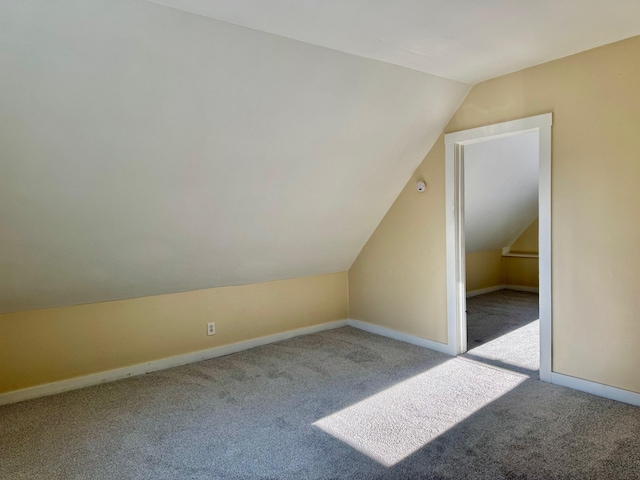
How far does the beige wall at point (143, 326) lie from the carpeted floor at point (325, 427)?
0.70 feet

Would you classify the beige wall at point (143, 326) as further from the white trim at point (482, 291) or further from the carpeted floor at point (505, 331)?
the white trim at point (482, 291)

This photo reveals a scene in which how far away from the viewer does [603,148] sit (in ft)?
9.14

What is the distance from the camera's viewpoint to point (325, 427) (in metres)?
2.54

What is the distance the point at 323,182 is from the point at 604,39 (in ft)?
6.63

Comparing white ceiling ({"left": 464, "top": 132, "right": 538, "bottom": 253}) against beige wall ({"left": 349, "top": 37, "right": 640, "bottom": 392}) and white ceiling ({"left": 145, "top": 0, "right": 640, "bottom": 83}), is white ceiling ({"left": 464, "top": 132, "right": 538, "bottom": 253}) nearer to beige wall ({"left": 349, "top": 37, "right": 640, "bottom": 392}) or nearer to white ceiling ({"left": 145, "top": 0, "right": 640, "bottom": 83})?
beige wall ({"left": 349, "top": 37, "right": 640, "bottom": 392})

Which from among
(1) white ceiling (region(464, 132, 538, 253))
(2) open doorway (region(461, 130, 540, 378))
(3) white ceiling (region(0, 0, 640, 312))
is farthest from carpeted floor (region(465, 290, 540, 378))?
(3) white ceiling (region(0, 0, 640, 312))

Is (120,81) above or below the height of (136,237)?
above

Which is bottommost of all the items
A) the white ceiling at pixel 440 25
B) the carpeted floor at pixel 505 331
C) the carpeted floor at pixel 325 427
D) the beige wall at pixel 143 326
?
the carpeted floor at pixel 325 427

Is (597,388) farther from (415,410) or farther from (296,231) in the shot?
(296,231)

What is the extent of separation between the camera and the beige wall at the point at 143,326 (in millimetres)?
3070

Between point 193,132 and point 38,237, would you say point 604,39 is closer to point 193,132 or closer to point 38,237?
point 193,132

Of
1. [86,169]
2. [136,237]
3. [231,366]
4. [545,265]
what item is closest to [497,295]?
[545,265]

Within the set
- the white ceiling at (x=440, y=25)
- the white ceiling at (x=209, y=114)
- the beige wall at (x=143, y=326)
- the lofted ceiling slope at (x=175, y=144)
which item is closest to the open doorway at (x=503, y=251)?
the white ceiling at (x=440, y=25)

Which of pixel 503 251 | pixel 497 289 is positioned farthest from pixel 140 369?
pixel 503 251
